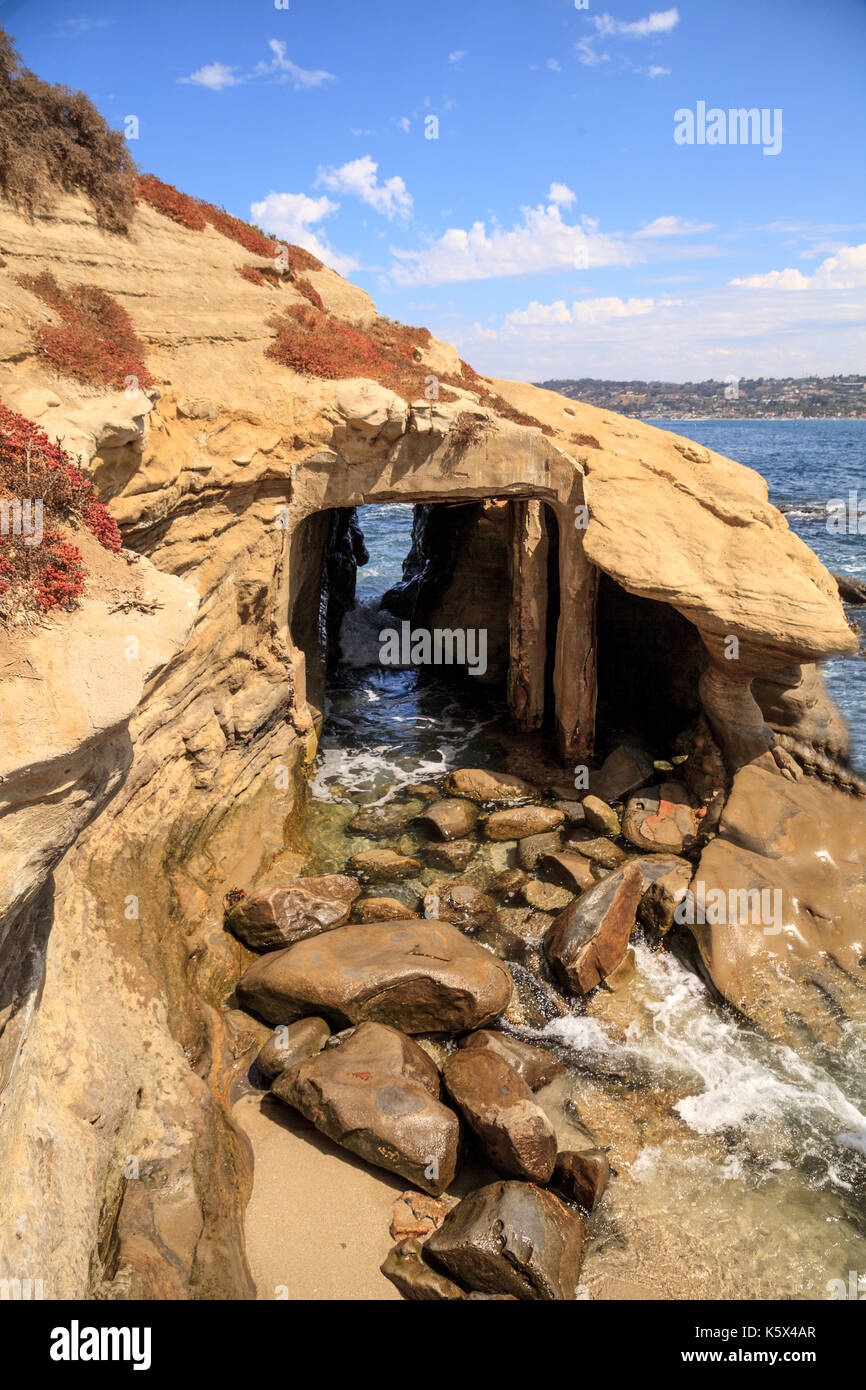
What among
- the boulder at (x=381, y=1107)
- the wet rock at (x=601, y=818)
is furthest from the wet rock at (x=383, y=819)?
the boulder at (x=381, y=1107)

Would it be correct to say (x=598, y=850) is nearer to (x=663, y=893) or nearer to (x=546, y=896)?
(x=546, y=896)

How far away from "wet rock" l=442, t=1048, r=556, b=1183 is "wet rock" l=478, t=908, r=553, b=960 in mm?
2820

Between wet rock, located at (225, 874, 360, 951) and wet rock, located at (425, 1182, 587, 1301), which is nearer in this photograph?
wet rock, located at (425, 1182, 587, 1301)

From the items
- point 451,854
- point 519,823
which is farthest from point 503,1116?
point 519,823

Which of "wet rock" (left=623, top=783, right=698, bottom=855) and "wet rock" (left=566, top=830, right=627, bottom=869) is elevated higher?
"wet rock" (left=623, top=783, right=698, bottom=855)

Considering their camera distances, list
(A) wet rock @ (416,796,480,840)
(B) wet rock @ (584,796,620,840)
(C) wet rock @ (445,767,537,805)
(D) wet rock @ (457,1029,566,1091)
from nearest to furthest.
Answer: (D) wet rock @ (457,1029,566,1091) → (A) wet rock @ (416,796,480,840) → (B) wet rock @ (584,796,620,840) → (C) wet rock @ (445,767,537,805)

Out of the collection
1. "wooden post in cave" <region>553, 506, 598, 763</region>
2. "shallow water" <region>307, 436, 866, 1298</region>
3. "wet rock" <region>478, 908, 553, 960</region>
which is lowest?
"shallow water" <region>307, 436, 866, 1298</region>

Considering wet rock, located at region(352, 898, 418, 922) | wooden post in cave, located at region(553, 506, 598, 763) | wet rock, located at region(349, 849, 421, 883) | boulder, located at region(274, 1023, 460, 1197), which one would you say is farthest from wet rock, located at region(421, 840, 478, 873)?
boulder, located at region(274, 1023, 460, 1197)

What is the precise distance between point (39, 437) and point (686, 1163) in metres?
10.4

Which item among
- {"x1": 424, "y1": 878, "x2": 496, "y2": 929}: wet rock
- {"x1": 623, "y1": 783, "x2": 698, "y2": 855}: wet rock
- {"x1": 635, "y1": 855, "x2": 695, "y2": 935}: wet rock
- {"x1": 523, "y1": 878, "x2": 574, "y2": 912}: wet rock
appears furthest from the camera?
{"x1": 623, "y1": 783, "x2": 698, "y2": 855}: wet rock

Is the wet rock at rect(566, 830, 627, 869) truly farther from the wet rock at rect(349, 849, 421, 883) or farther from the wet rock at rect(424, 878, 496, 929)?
the wet rock at rect(349, 849, 421, 883)

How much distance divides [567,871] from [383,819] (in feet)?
13.2

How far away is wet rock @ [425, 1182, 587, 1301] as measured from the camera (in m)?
6.99
